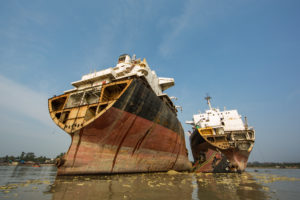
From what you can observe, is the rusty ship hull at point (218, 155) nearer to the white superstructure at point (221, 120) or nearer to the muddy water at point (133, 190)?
the white superstructure at point (221, 120)

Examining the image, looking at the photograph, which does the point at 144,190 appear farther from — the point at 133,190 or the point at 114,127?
the point at 114,127

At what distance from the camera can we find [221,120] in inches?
1160

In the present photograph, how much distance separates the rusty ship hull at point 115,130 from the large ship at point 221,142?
7.84 meters

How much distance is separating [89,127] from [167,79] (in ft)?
42.3

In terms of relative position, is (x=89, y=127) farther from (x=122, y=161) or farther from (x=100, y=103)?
(x=122, y=161)

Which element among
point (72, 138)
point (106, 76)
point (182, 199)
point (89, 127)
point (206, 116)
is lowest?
point (182, 199)

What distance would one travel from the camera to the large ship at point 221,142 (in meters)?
16.8

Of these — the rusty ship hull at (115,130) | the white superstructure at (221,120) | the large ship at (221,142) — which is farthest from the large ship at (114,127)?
the white superstructure at (221,120)

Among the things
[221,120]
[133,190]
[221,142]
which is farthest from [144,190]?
[221,120]

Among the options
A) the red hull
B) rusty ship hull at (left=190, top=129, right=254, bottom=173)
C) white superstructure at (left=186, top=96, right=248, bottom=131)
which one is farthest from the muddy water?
white superstructure at (left=186, top=96, right=248, bottom=131)

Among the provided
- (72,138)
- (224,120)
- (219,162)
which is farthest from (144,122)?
(224,120)

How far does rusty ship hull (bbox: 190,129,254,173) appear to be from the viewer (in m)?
16.4

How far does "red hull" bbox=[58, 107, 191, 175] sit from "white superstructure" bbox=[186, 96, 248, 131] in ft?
60.4

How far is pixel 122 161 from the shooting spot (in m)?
10.5
